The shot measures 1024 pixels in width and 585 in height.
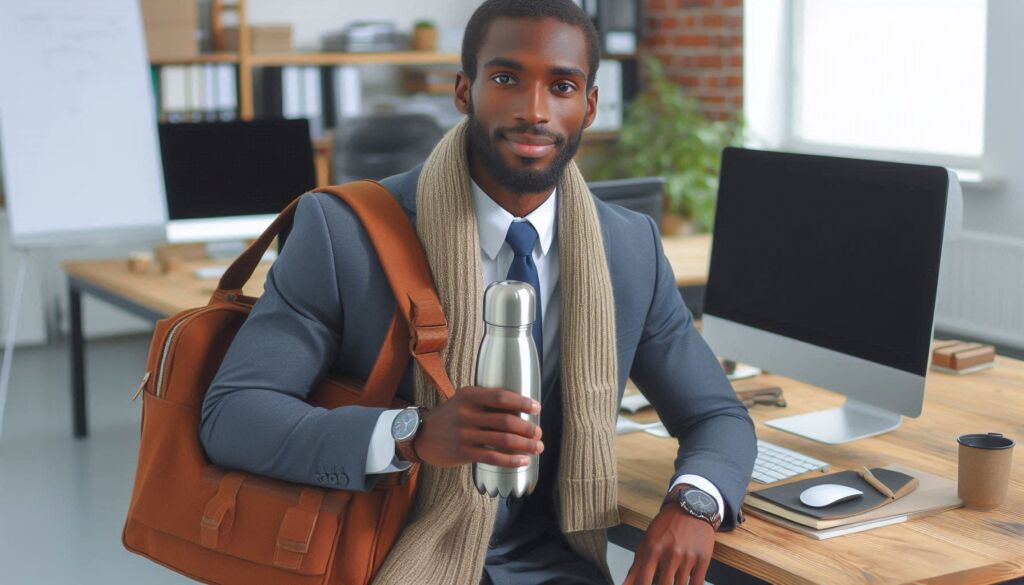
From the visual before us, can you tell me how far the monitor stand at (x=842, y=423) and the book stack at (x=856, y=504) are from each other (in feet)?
0.70

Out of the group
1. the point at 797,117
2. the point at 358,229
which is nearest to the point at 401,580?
the point at 358,229

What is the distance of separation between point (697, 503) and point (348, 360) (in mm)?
477

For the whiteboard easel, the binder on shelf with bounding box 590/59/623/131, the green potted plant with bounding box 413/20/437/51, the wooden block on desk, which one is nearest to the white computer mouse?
the wooden block on desk

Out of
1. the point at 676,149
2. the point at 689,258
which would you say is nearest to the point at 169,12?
the point at 676,149

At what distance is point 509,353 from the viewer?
126 cm

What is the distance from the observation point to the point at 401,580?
58.3 inches

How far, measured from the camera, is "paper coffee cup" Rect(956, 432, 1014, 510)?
1.61m

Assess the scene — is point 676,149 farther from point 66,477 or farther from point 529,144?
point 529,144

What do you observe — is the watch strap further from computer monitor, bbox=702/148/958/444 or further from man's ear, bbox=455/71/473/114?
computer monitor, bbox=702/148/958/444

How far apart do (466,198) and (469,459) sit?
43 cm

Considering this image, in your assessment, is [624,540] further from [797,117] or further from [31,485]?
[797,117]

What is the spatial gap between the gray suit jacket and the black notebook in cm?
5

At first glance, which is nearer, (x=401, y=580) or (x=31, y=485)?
(x=401, y=580)

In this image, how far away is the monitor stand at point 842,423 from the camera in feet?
6.48
